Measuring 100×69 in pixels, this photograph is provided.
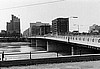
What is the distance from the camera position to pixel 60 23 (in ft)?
529

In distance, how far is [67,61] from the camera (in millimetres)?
16391

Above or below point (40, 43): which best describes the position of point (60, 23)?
above

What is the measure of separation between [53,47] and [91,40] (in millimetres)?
47012

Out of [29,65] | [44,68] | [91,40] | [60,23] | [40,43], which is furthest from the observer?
[60,23]

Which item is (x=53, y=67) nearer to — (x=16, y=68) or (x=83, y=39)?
(x=16, y=68)

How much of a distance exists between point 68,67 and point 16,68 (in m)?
4.27

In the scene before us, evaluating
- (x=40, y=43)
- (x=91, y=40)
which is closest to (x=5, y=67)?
(x=91, y=40)

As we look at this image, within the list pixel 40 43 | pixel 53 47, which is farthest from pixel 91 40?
pixel 40 43

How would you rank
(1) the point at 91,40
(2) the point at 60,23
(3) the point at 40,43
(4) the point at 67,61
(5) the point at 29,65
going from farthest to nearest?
(2) the point at 60,23 < (3) the point at 40,43 < (1) the point at 91,40 < (4) the point at 67,61 < (5) the point at 29,65

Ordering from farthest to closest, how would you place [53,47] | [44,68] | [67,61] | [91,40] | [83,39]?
[53,47] → [83,39] → [91,40] → [67,61] → [44,68]

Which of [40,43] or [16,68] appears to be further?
[40,43]

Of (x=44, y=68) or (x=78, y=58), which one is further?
(x=78, y=58)

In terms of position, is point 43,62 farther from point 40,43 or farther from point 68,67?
point 40,43

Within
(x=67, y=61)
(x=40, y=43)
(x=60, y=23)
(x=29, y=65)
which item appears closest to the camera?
(x=29, y=65)
